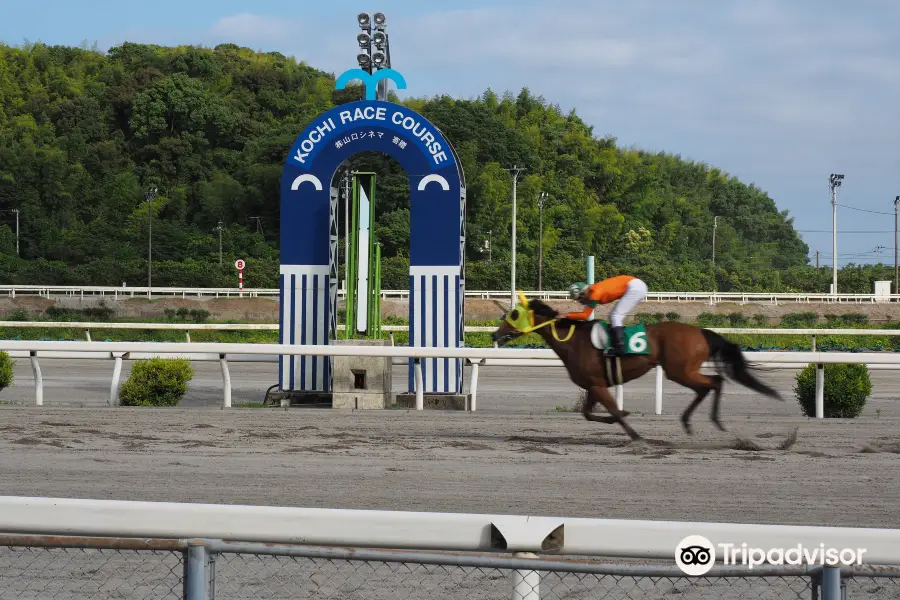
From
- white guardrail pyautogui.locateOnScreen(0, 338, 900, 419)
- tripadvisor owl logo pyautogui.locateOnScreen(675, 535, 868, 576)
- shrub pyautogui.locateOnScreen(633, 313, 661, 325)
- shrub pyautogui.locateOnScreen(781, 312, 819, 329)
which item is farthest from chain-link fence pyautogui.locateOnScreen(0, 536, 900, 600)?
shrub pyautogui.locateOnScreen(781, 312, 819, 329)

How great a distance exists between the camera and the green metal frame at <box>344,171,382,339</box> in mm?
11836

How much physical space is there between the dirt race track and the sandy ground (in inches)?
0.9

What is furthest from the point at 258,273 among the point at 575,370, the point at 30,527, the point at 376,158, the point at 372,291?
the point at 30,527

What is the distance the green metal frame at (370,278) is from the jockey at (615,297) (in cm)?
407

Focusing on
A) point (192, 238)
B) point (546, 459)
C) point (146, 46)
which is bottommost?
point (546, 459)

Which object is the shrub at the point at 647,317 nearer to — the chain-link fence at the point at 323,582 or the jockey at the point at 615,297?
the jockey at the point at 615,297

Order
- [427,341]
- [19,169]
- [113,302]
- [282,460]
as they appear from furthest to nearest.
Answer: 1. [19,169]
2. [113,302]
3. [427,341]
4. [282,460]

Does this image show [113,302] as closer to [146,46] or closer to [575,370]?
[575,370]

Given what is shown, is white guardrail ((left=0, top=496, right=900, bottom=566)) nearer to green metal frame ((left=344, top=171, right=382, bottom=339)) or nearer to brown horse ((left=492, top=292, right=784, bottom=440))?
brown horse ((left=492, top=292, right=784, bottom=440))

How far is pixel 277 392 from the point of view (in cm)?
1191

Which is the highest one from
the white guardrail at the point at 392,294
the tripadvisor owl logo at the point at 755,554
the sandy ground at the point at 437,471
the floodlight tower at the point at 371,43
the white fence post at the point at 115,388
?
the floodlight tower at the point at 371,43

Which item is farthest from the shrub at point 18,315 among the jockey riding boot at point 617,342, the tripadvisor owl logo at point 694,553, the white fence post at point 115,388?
the tripadvisor owl logo at point 694,553

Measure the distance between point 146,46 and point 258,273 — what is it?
4591cm

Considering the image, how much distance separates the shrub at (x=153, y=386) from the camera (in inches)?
457
